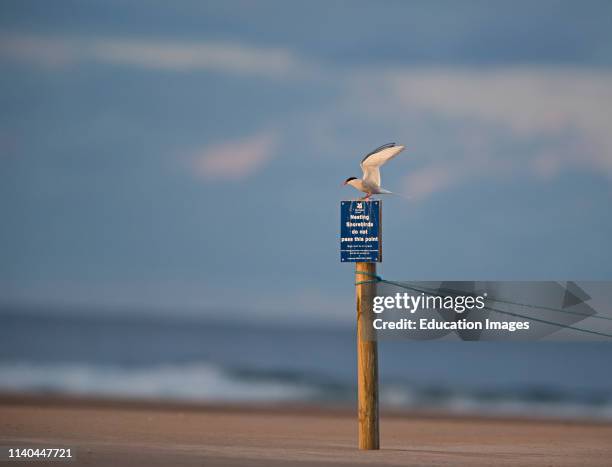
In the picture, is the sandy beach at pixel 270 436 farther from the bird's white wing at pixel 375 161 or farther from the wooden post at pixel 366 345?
the bird's white wing at pixel 375 161

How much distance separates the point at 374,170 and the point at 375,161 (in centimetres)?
11

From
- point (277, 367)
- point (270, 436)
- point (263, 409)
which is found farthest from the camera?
point (277, 367)

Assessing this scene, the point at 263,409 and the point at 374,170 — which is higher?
the point at 374,170

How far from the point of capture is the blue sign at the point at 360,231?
13625mm

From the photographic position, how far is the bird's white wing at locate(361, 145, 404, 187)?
544 inches

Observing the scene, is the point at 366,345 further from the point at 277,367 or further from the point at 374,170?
the point at 277,367

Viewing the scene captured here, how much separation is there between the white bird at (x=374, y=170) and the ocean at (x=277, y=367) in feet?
47.1

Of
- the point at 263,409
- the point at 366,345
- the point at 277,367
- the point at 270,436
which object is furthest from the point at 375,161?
the point at 277,367

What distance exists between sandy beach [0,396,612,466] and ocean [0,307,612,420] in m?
4.73

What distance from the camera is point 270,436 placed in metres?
17.7

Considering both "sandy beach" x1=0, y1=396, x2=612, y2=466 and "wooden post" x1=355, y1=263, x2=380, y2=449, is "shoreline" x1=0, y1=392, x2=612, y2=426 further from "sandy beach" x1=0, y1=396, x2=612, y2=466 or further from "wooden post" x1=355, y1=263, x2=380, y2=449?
"wooden post" x1=355, y1=263, x2=380, y2=449

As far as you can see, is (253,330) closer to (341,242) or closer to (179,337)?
(179,337)

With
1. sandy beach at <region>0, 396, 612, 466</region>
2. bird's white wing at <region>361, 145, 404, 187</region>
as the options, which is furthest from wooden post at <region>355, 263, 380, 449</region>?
bird's white wing at <region>361, 145, 404, 187</region>

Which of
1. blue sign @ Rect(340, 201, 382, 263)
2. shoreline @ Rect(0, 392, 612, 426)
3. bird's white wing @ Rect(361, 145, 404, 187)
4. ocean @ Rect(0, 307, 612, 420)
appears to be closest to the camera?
blue sign @ Rect(340, 201, 382, 263)
